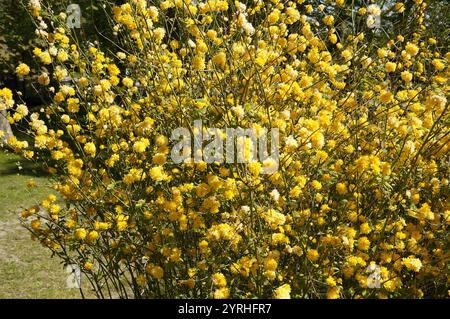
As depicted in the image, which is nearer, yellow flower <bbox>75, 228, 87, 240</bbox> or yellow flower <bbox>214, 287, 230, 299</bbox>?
yellow flower <bbox>214, 287, 230, 299</bbox>

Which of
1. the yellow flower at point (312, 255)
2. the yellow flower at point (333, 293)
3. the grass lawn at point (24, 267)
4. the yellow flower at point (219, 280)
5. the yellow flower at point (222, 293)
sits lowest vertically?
the grass lawn at point (24, 267)

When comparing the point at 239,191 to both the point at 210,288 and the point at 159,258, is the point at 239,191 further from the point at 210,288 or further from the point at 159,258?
the point at 159,258

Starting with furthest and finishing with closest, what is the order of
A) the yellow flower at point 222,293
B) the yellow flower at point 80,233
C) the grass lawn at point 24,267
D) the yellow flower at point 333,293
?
the grass lawn at point 24,267, the yellow flower at point 80,233, the yellow flower at point 333,293, the yellow flower at point 222,293

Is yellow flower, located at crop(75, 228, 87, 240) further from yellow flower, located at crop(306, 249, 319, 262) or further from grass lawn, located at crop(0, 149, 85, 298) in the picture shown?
grass lawn, located at crop(0, 149, 85, 298)

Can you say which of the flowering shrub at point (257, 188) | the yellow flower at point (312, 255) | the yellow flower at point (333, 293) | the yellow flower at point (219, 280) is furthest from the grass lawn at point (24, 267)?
the yellow flower at point (333, 293)

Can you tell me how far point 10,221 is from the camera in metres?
6.10

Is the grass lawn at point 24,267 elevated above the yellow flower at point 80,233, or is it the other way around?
the yellow flower at point 80,233

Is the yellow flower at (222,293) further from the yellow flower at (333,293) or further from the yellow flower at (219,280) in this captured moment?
the yellow flower at (333,293)

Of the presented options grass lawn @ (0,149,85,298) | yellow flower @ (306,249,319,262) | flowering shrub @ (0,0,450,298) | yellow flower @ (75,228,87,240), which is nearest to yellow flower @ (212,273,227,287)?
flowering shrub @ (0,0,450,298)

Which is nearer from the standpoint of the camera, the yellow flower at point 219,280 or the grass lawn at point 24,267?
the yellow flower at point 219,280

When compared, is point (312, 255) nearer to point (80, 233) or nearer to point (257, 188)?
point (257, 188)

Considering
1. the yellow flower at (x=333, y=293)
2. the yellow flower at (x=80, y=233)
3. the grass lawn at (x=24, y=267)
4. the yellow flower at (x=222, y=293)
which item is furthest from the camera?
the grass lawn at (x=24, y=267)

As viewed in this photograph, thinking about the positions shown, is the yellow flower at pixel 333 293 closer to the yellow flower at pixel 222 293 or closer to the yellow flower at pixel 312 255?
the yellow flower at pixel 312 255

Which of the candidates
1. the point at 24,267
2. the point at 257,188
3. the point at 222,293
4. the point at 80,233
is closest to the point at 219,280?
the point at 222,293
